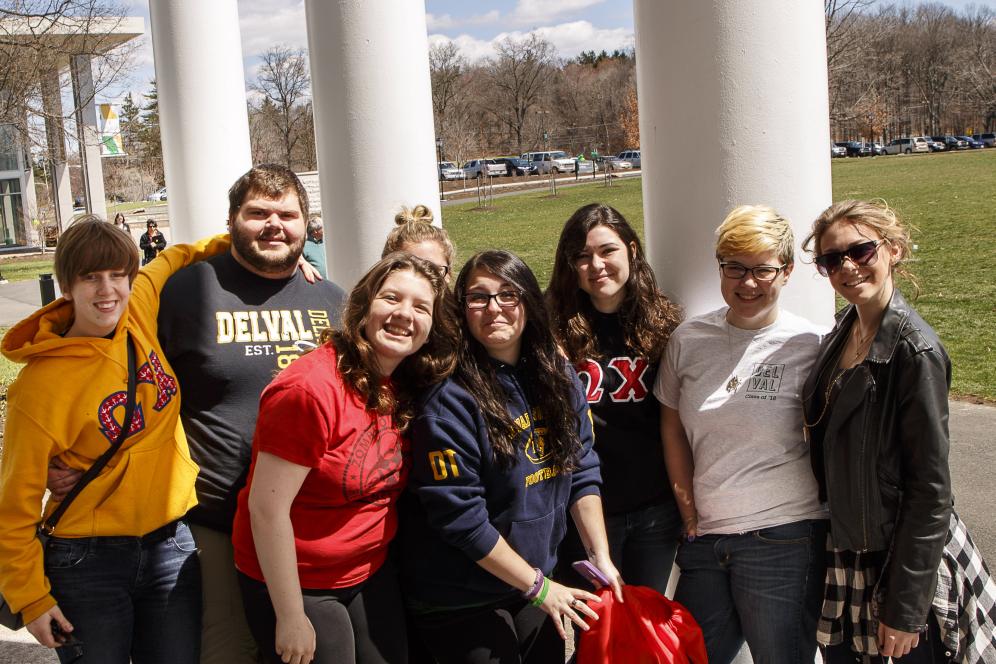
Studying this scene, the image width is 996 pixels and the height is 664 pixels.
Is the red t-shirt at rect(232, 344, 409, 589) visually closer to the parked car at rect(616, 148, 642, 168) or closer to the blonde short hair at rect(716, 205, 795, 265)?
the blonde short hair at rect(716, 205, 795, 265)

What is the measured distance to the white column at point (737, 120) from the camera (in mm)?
3434

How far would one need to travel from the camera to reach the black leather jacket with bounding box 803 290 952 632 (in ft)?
8.40

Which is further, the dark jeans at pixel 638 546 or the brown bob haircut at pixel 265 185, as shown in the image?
the dark jeans at pixel 638 546

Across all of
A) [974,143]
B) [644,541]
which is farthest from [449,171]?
[644,541]

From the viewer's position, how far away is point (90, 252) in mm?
2783

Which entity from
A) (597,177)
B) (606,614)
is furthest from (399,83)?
(597,177)

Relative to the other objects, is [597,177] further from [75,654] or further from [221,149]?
[75,654]

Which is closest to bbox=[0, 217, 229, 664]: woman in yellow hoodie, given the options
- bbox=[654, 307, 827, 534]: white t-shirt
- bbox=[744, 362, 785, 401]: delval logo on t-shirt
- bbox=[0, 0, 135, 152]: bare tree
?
bbox=[654, 307, 827, 534]: white t-shirt

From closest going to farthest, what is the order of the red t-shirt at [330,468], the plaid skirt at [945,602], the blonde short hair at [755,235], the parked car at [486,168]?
the red t-shirt at [330,468] < the plaid skirt at [945,602] < the blonde short hair at [755,235] < the parked car at [486,168]

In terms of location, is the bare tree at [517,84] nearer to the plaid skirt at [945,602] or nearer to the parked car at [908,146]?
the parked car at [908,146]

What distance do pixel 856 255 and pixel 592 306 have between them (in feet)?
3.37

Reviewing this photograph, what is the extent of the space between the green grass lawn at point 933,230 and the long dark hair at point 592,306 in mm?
461

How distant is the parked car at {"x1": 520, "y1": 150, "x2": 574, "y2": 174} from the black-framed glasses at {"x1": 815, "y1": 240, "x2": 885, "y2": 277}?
6167 centimetres

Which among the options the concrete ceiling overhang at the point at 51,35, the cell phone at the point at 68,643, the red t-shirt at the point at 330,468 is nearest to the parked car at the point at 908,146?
the concrete ceiling overhang at the point at 51,35
